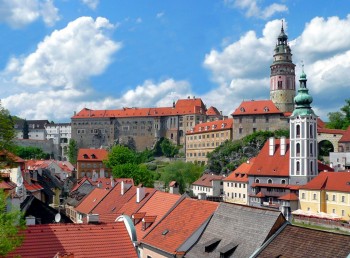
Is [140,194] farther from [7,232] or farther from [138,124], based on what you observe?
[138,124]

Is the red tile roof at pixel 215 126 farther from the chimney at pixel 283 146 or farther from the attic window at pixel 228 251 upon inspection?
the attic window at pixel 228 251

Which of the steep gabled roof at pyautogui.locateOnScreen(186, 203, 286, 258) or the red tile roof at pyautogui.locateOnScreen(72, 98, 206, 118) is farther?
the red tile roof at pyautogui.locateOnScreen(72, 98, 206, 118)

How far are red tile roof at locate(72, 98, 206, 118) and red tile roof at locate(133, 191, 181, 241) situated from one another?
11179 cm

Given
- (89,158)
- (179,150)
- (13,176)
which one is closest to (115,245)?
Result: (13,176)

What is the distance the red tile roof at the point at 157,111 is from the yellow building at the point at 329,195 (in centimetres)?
8436

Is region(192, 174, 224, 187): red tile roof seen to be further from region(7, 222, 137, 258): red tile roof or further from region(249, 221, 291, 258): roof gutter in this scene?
region(7, 222, 137, 258): red tile roof

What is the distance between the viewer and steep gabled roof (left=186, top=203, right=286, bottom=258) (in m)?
17.7

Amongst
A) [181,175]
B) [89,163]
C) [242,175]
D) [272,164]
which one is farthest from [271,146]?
[89,163]

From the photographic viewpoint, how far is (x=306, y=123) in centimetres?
6384

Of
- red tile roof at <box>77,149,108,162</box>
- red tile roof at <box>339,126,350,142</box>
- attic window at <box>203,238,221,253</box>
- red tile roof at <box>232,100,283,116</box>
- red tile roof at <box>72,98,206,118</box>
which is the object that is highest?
red tile roof at <box>72,98,206,118</box>

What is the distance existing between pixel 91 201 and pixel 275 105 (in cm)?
7949

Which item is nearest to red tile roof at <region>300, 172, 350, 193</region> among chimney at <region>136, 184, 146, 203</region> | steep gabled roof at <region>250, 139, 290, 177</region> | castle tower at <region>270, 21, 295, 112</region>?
steep gabled roof at <region>250, 139, 290, 177</region>

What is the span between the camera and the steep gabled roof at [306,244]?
15.3m

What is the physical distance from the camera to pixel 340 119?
346ft
